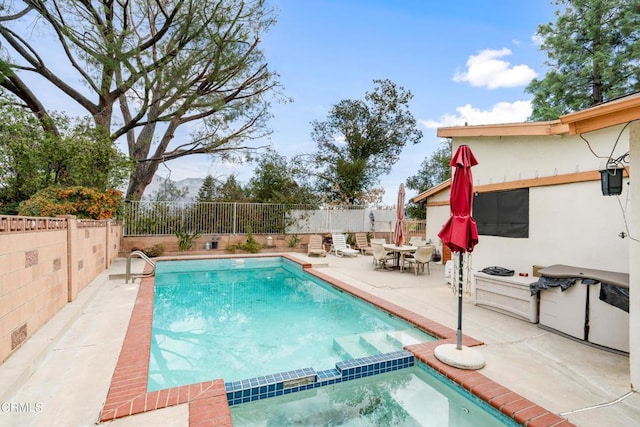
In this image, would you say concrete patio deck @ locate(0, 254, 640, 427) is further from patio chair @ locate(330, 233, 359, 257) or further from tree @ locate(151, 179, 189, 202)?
tree @ locate(151, 179, 189, 202)

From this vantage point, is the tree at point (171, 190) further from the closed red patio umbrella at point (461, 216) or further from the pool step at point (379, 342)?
the closed red patio umbrella at point (461, 216)

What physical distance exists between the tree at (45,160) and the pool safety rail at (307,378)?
10.9 m

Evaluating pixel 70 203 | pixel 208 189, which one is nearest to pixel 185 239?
pixel 70 203

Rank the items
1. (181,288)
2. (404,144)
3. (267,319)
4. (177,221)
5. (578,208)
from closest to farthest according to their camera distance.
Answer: (578,208) < (267,319) < (181,288) < (177,221) < (404,144)

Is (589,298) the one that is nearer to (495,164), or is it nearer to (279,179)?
(495,164)

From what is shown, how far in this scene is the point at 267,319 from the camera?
622 cm

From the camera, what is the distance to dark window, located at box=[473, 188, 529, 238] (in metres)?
6.30

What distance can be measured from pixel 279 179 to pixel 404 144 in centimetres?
1209

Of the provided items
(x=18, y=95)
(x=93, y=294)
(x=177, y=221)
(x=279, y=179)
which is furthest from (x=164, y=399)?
(x=18, y=95)

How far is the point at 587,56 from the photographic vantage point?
57.8 ft

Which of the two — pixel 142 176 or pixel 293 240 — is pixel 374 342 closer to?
pixel 293 240

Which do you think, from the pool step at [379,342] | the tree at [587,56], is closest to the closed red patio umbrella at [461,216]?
the pool step at [379,342]

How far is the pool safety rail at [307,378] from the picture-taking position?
10.6ft

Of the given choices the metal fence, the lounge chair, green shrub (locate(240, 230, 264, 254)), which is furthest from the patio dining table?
green shrub (locate(240, 230, 264, 254))
